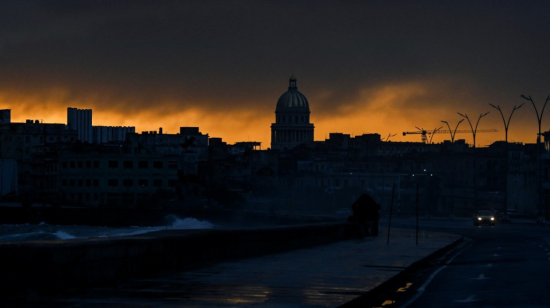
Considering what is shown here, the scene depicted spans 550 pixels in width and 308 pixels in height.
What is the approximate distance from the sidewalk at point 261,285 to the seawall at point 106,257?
403 millimetres

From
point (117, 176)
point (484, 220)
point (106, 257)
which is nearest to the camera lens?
point (106, 257)

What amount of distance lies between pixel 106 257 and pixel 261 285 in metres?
2.91

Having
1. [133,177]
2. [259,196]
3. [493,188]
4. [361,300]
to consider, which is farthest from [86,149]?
[361,300]

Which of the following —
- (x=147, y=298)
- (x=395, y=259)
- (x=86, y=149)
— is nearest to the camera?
(x=147, y=298)

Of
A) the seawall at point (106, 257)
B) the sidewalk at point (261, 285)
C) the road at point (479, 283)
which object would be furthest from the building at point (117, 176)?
the seawall at point (106, 257)

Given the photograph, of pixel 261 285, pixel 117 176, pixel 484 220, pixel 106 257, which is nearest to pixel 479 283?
pixel 261 285

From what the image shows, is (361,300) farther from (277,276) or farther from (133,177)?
(133,177)

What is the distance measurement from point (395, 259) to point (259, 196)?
15248cm

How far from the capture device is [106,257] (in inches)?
734

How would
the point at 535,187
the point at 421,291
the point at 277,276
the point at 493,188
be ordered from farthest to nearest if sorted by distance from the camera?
the point at 493,188 → the point at 535,187 → the point at 277,276 → the point at 421,291

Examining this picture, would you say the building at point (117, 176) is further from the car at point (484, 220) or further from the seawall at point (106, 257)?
the seawall at point (106, 257)

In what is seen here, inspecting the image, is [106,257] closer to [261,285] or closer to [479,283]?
[261,285]

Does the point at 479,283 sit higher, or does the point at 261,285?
the point at 261,285

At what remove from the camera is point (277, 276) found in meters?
22.0
